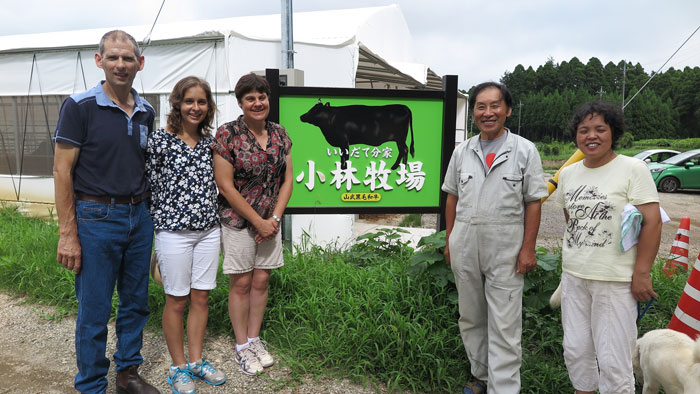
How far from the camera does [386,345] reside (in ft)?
8.32

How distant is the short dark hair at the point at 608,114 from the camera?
188 centimetres

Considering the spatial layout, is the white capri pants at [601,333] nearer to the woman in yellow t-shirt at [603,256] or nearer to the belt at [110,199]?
the woman in yellow t-shirt at [603,256]

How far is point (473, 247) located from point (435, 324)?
873 mm

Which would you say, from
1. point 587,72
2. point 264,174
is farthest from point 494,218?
point 587,72

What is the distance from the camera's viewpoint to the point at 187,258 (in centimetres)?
216

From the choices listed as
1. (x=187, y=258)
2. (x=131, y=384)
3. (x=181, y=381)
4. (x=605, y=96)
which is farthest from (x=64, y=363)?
(x=605, y=96)

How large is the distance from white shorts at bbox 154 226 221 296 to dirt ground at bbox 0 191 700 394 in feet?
1.98

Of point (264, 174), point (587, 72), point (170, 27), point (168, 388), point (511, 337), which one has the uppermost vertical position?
point (587, 72)

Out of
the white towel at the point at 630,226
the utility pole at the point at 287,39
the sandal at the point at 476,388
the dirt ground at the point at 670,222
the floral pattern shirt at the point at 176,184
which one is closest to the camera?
the white towel at the point at 630,226

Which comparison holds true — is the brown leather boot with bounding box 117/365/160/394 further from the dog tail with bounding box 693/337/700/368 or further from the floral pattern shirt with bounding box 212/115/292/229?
the dog tail with bounding box 693/337/700/368

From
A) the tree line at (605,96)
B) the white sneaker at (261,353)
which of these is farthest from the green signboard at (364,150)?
the tree line at (605,96)

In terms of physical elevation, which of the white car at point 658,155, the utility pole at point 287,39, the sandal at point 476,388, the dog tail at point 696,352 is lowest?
the sandal at point 476,388

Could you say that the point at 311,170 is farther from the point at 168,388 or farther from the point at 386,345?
the point at 168,388

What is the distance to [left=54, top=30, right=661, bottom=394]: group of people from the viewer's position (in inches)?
72.6
